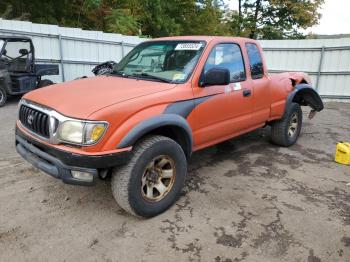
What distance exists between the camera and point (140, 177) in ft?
10.7

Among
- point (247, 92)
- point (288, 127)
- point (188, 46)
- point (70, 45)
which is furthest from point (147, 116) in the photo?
point (70, 45)

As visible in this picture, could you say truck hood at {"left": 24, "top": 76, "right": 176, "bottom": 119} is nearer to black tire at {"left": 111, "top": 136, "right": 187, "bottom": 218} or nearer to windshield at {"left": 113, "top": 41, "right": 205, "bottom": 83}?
windshield at {"left": 113, "top": 41, "right": 205, "bottom": 83}

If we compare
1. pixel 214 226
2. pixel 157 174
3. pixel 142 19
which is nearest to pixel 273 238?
pixel 214 226

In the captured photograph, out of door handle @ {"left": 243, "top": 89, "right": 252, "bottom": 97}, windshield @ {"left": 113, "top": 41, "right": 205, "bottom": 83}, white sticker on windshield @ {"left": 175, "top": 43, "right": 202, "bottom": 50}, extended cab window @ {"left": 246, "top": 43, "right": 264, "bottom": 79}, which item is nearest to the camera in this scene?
windshield @ {"left": 113, "top": 41, "right": 205, "bottom": 83}

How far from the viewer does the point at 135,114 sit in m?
3.23

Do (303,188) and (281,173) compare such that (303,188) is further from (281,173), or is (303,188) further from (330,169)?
(330,169)

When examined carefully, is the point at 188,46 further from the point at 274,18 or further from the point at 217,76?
the point at 274,18

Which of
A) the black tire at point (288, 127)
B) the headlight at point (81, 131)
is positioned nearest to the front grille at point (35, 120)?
the headlight at point (81, 131)

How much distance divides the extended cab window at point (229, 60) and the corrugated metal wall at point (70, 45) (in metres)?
8.24

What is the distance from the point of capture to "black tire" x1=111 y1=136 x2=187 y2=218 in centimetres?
318

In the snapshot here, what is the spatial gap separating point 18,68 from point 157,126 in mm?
Answer: 7687

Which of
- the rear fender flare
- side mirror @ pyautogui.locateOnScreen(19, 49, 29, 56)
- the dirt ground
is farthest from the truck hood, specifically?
side mirror @ pyautogui.locateOnScreen(19, 49, 29, 56)

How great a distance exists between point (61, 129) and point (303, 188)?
3.15 metres

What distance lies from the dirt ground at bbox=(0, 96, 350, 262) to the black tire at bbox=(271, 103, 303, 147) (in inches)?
30.9
